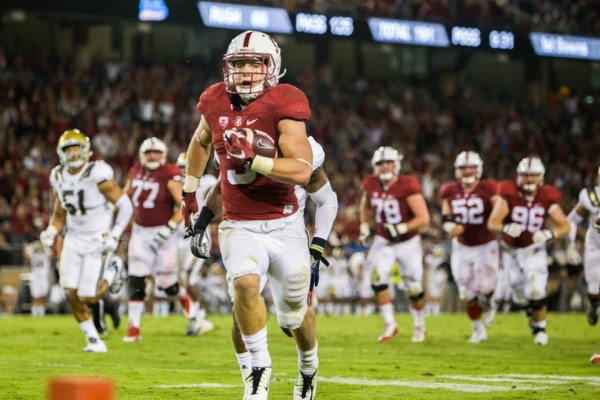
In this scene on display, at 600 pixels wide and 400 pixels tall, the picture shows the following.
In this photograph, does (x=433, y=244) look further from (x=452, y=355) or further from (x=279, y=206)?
(x=279, y=206)

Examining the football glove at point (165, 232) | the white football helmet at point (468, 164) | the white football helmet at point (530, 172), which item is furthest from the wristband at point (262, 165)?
the white football helmet at point (468, 164)

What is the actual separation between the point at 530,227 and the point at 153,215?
4413mm

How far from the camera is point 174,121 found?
2483 centimetres

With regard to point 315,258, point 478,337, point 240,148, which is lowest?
point 478,337

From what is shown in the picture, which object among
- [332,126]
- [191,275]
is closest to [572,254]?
[191,275]

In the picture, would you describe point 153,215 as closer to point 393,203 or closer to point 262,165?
point 393,203

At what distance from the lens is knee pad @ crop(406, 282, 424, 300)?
42.1 feet

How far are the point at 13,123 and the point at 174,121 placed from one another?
393cm

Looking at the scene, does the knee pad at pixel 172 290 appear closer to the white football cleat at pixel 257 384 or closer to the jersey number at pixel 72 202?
the jersey number at pixel 72 202

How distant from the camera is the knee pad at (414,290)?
12.8 meters

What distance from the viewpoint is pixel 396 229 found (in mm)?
12352

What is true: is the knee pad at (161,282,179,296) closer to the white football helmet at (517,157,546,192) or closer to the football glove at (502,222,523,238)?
the football glove at (502,222,523,238)

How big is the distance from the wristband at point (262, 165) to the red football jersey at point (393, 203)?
730cm

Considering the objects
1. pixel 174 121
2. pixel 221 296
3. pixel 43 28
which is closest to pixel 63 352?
pixel 221 296
